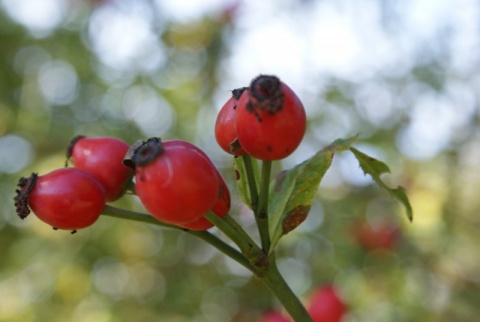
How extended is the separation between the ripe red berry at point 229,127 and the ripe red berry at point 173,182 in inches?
7.0

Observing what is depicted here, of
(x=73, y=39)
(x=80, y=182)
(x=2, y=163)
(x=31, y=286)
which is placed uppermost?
(x=80, y=182)

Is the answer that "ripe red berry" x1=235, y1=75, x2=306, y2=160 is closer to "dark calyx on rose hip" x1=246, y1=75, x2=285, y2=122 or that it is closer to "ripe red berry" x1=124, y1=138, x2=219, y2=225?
"dark calyx on rose hip" x1=246, y1=75, x2=285, y2=122

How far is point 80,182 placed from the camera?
1.50 meters

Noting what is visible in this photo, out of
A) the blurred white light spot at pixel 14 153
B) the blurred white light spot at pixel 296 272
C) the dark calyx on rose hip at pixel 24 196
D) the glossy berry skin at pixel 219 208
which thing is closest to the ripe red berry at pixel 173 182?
the glossy berry skin at pixel 219 208

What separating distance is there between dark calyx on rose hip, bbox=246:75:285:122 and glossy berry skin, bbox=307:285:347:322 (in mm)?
1604

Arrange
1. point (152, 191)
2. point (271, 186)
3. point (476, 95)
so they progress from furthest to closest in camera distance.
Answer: point (476, 95)
point (271, 186)
point (152, 191)

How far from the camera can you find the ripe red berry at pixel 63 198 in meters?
1.49

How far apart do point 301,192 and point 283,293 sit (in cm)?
23

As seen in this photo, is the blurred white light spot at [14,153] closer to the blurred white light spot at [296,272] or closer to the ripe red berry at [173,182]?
the blurred white light spot at [296,272]

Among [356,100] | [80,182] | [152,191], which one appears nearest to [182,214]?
[152,191]

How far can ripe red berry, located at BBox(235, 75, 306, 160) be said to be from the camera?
1.32 m

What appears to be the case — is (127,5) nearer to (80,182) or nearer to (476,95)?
(476,95)

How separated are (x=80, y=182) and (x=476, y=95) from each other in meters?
3.85

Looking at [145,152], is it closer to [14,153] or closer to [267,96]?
[267,96]
